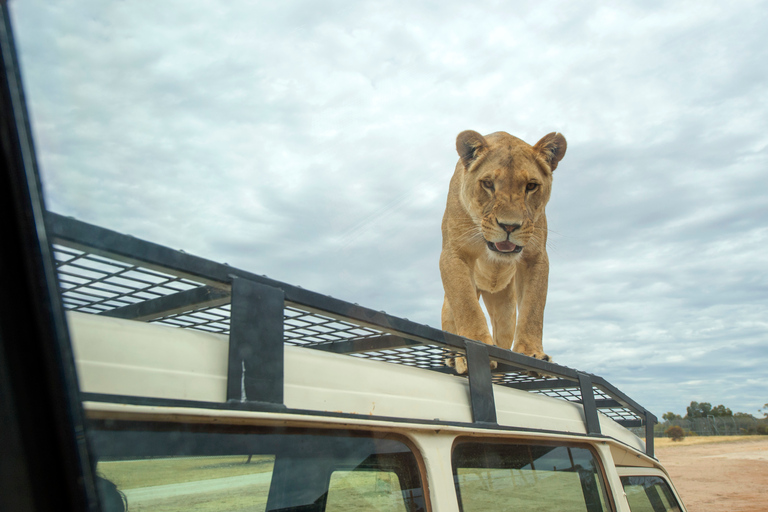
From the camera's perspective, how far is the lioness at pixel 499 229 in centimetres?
510

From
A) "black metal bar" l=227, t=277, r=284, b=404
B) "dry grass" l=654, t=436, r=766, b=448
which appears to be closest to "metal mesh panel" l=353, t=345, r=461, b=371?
"black metal bar" l=227, t=277, r=284, b=404

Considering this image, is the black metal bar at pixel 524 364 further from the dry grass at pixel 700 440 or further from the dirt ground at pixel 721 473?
the dry grass at pixel 700 440

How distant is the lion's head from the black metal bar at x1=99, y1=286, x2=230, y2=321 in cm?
368

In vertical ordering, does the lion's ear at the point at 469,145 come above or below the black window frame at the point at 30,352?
above

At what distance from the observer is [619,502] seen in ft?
9.41

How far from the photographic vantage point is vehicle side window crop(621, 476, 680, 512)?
3.30 meters

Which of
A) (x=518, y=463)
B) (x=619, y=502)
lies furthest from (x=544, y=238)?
(x=518, y=463)

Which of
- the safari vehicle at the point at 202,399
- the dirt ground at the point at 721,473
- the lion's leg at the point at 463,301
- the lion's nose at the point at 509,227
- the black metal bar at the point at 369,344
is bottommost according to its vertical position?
the dirt ground at the point at 721,473

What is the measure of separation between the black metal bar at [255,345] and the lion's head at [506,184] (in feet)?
12.8

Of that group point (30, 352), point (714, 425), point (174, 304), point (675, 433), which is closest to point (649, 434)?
point (174, 304)

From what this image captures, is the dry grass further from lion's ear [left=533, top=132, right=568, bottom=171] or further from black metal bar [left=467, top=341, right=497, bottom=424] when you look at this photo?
black metal bar [left=467, top=341, right=497, bottom=424]

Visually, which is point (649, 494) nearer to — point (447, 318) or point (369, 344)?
point (369, 344)

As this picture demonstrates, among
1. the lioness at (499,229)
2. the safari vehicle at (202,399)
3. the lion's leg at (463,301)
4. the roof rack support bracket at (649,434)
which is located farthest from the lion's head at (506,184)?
the safari vehicle at (202,399)

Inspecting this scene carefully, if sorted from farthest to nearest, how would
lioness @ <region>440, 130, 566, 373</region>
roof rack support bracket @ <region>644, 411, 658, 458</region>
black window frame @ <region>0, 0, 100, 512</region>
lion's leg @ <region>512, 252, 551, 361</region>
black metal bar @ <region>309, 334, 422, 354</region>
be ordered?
lioness @ <region>440, 130, 566, 373</region>
lion's leg @ <region>512, 252, 551, 361</region>
roof rack support bracket @ <region>644, 411, 658, 458</region>
black metal bar @ <region>309, 334, 422, 354</region>
black window frame @ <region>0, 0, 100, 512</region>
